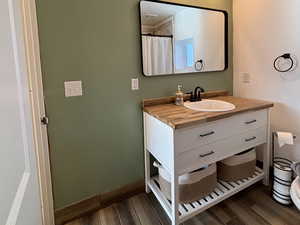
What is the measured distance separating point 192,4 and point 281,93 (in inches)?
48.5

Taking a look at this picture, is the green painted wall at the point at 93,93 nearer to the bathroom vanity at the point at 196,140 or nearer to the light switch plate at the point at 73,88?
the light switch plate at the point at 73,88

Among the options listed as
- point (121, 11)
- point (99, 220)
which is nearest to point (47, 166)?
point (99, 220)

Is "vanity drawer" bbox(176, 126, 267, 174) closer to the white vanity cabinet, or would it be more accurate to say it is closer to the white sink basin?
the white vanity cabinet

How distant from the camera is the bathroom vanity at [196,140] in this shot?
4.79ft

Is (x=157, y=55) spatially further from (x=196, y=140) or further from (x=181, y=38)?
(x=196, y=140)

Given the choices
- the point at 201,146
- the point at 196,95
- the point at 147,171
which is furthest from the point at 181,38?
the point at 147,171

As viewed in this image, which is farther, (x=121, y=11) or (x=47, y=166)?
(x=121, y=11)

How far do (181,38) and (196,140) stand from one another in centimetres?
106

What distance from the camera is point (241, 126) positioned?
175cm

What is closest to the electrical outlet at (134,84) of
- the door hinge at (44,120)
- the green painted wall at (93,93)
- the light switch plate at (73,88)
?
the green painted wall at (93,93)

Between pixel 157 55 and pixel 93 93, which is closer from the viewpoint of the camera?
pixel 93 93

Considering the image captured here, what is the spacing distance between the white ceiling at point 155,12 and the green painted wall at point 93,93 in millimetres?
80

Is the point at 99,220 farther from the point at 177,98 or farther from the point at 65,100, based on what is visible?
the point at 177,98

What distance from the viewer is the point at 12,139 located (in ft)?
1.94
